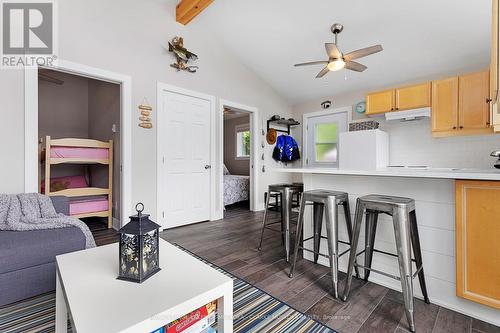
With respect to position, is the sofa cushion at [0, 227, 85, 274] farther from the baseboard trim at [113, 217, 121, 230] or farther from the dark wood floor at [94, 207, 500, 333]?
the baseboard trim at [113, 217, 121, 230]

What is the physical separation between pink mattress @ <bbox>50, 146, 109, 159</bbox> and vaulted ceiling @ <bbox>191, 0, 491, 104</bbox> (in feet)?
8.13

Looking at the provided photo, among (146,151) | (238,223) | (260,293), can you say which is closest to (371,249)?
(260,293)

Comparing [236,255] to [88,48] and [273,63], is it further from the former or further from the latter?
[273,63]

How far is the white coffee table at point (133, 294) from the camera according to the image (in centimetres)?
76

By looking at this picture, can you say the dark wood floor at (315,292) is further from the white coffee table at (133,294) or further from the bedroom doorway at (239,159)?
the bedroom doorway at (239,159)

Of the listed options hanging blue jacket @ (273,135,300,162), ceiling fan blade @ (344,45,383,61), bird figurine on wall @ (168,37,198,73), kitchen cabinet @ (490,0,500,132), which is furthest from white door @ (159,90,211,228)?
kitchen cabinet @ (490,0,500,132)

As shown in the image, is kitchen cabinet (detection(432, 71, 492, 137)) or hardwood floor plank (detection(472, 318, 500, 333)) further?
kitchen cabinet (detection(432, 71, 492, 137))

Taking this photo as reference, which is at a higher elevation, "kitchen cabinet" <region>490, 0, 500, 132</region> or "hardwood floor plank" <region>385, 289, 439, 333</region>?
"kitchen cabinet" <region>490, 0, 500, 132</region>

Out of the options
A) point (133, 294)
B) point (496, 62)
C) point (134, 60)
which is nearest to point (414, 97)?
point (496, 62)

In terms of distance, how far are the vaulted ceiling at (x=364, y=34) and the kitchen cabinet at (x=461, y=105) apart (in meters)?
0.45

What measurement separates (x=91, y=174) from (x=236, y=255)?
12.5ft

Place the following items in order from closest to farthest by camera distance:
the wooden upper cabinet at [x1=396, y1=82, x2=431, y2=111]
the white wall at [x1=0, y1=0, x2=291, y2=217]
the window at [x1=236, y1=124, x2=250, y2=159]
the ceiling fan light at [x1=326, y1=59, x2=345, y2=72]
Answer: the white wall at [x1=0, y1=0, x2=291, y2=217], the ceiling fan light at [x1=326, y1=59, x2=345, y2=72], the wooden upper cabinet at [x1=396, y1=82, x2=431, y2=111], the window at [x1=236, y1=124, x2=250, y2=159]

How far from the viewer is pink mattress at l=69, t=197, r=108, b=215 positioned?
3304 mm

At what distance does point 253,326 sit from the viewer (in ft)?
4.64
